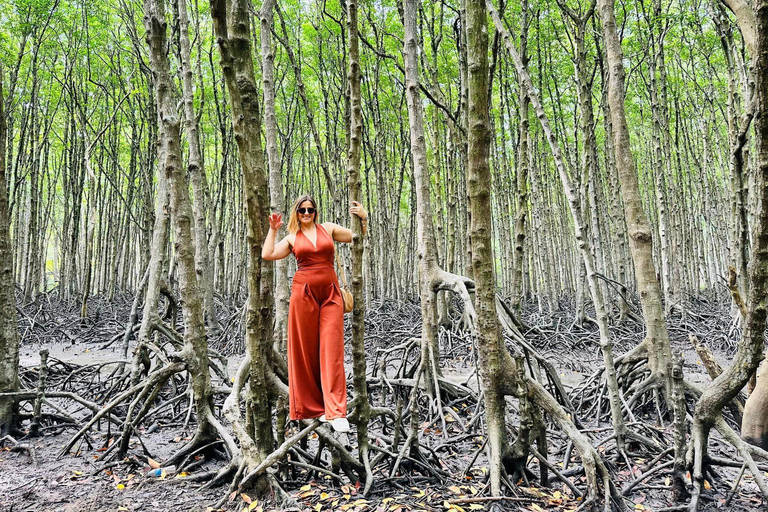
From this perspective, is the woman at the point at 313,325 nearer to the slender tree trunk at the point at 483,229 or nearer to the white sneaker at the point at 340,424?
the white sneaker at the point at 340,424

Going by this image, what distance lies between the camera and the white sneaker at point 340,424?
102 inches

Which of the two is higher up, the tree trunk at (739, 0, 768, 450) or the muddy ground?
the tree trunk at (739, 0, 768, 450)

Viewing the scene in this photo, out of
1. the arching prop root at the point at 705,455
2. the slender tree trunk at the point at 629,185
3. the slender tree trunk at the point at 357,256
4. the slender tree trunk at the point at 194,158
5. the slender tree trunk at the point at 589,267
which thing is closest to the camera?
the arching prop root at the point at 705,455

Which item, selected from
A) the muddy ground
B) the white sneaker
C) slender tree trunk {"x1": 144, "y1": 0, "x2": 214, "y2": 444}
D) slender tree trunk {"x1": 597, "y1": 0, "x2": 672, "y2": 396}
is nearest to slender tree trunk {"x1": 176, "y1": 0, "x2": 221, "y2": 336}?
slender tree trunk {"x1": 144, "y1": 0, "x2": 214, "y2": 444}

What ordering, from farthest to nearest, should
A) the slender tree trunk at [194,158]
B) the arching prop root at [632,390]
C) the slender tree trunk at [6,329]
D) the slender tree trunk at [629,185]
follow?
the slender tree trunk at [194,158]
the arching prop root at [632,390]
the slender tree trunk at [6,329]
the slender tree trunk at [629,185]

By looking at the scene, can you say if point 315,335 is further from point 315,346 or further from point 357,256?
point 357,256

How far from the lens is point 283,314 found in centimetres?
399

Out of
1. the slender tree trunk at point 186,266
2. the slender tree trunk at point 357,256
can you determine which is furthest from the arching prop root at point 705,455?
the slender tree trunk at point 186,266

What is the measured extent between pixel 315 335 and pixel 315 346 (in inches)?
2.7

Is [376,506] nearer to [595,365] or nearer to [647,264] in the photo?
[647,264]

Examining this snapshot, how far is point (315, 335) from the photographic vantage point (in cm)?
289

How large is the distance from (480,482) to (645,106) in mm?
15276

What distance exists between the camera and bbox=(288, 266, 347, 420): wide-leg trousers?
278cm

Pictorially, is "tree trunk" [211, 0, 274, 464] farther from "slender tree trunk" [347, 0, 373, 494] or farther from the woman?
"slender tree trunk" [347, 0, 373, 494]
